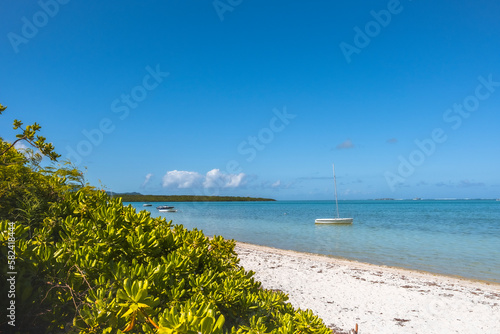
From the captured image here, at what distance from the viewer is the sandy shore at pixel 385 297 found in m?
7.19

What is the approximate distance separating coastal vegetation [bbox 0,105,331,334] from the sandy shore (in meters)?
5.96

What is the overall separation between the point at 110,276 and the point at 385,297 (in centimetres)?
947

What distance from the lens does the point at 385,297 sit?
904 cm

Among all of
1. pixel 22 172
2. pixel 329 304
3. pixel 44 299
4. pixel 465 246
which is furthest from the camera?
pixel 465 246

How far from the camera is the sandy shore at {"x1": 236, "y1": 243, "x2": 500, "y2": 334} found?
7188 millimetres

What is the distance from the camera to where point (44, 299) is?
157 centimetres

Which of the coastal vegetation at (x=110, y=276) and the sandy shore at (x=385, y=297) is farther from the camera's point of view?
the sandy shore at (x=385, y=297)

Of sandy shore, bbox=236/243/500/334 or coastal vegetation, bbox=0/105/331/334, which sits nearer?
coastal vegetation, bbox=0/105/331/334

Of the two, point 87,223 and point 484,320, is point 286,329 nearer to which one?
point 87,223

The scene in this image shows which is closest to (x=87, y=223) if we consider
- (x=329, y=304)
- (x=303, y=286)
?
(x=329, y=304)

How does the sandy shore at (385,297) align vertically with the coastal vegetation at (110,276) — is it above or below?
below

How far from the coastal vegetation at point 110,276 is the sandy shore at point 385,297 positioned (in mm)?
5963

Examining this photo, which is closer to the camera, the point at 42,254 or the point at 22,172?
the point at 42,254

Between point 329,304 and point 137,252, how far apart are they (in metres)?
7.88
